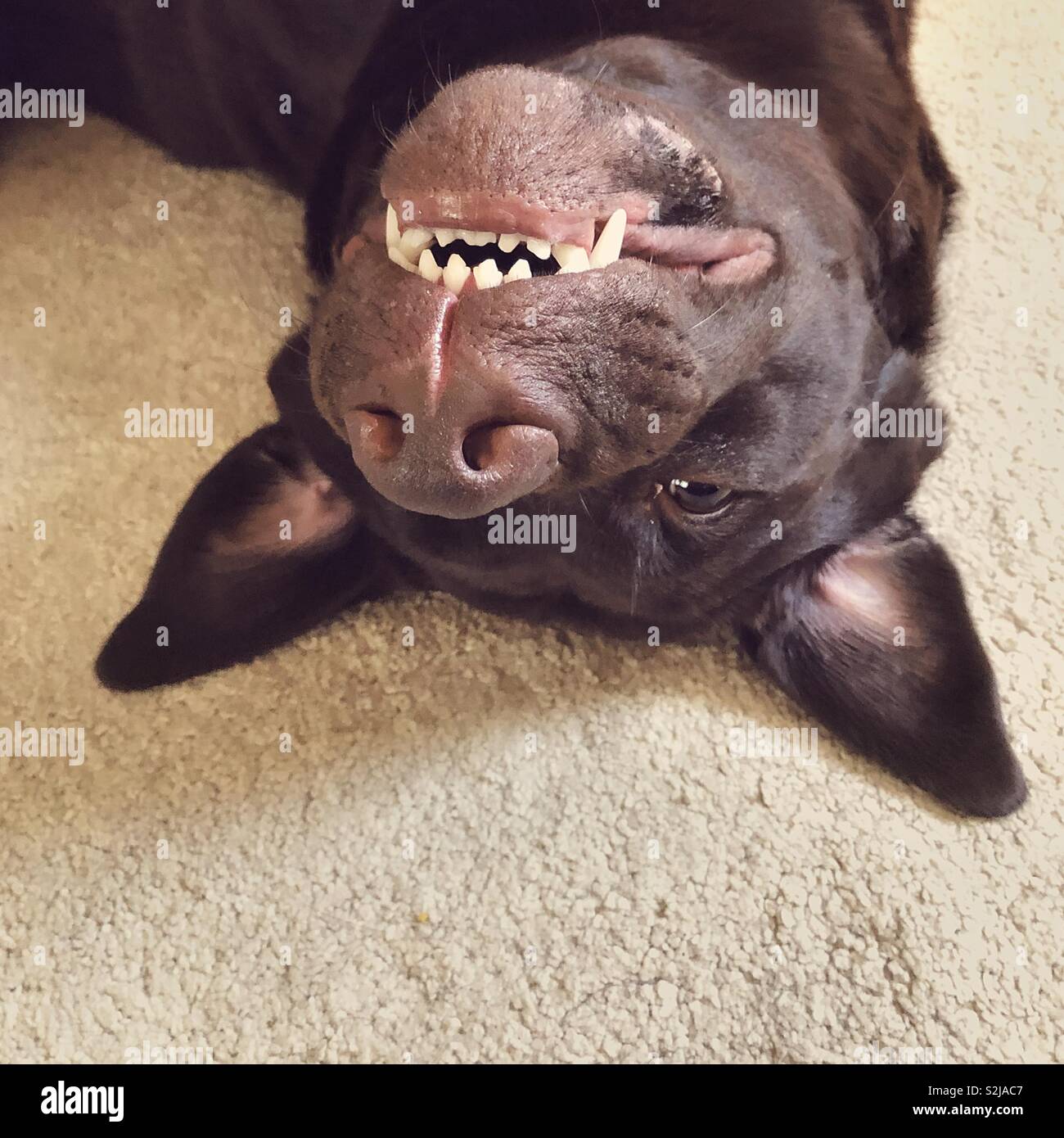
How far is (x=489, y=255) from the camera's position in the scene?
969 mm

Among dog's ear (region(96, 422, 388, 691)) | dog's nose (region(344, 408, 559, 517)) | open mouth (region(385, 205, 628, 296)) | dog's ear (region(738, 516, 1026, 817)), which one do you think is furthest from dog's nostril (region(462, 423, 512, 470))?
dog's ear (region(738, 516, 1026, 817))

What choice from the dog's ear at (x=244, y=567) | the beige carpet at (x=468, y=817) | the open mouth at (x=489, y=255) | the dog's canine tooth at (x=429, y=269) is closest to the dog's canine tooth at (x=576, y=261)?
the open mouth at (x=489, y=255)

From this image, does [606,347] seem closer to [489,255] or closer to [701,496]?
[489,255]

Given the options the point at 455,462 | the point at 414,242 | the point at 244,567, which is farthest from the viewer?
the point at 244,567

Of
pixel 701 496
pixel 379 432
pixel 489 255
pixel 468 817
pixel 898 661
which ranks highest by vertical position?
pixel 489 255

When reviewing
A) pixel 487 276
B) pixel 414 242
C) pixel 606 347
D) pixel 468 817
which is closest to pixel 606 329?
pixel 606 347

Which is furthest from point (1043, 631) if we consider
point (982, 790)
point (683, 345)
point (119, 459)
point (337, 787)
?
point (119, 459)

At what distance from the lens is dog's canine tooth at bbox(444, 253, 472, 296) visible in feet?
2.99

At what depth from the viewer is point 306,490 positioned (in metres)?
1.39

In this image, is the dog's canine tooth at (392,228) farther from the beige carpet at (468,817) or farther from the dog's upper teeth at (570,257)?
the beige carpet at (468,817)

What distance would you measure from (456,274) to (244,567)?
0.59 metres

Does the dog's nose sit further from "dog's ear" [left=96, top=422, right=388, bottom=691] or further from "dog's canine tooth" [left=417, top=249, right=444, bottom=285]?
"dog's ear" [left=96, top=422, right=388, bottom=691]

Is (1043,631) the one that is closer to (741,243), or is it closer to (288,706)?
(741,243)

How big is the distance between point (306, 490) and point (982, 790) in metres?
1.00
